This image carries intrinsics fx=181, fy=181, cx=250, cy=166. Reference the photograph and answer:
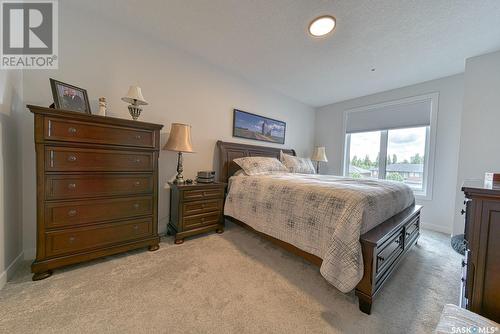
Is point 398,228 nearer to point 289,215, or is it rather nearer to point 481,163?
point 289,215

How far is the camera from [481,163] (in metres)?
2.34

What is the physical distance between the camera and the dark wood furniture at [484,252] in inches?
31.4

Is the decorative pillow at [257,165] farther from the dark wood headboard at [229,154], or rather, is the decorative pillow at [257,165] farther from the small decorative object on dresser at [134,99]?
the small decorative object on dresser at [134,99]

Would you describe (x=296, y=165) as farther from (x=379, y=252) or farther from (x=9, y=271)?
(x=9, y=271)

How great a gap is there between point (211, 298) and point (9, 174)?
1.93 metres

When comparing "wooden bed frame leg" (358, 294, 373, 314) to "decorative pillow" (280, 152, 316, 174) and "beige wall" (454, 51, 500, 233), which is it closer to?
"decorative pillow" (280, 152, 316, 174)

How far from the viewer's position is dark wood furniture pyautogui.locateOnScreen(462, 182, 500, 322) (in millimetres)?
797

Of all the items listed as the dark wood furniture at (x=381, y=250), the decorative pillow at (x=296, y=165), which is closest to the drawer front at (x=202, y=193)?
the dark wood furniture at (x=381, y=250)

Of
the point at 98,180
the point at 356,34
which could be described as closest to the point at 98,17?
the point at 98,180

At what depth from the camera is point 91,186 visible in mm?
1607

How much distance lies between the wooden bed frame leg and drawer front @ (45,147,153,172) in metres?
2.15

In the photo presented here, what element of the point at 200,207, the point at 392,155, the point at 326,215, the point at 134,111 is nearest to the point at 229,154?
the point at 200,207

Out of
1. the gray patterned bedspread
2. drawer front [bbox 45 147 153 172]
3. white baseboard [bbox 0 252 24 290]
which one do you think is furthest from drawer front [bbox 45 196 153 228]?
the gray patterned bedspread

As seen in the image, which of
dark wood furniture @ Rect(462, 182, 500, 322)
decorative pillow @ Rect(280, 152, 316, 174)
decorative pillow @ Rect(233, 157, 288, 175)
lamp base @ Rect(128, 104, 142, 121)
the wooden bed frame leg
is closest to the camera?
dark wood furniture @ Rect(462, 182, 500, 322)
